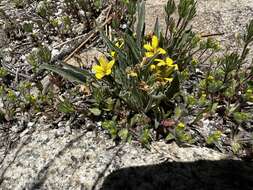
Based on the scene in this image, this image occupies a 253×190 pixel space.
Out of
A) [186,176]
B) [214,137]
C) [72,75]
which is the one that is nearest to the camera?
[186,176]

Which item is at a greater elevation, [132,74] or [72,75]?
[132,74]

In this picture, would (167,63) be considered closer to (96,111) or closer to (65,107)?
(96,111)

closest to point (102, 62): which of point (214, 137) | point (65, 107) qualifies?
point (65, 107)

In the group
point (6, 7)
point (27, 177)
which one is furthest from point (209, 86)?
point (6, 7)

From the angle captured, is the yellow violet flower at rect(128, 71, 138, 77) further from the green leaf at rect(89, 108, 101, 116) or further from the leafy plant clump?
the green leaf at rect(89, 108, 101, 116)

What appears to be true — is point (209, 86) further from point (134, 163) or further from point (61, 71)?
point (61, 71)

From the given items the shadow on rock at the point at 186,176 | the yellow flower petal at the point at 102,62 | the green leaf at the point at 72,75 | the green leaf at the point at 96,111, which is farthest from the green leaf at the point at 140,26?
the shadow on rock at the point at 186,176

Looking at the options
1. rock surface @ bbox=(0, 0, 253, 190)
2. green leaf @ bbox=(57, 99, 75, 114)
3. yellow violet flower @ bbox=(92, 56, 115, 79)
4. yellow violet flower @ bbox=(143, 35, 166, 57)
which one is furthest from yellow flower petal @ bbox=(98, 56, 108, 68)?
rock surface @ bbox=(0, 0, 253, 190)
